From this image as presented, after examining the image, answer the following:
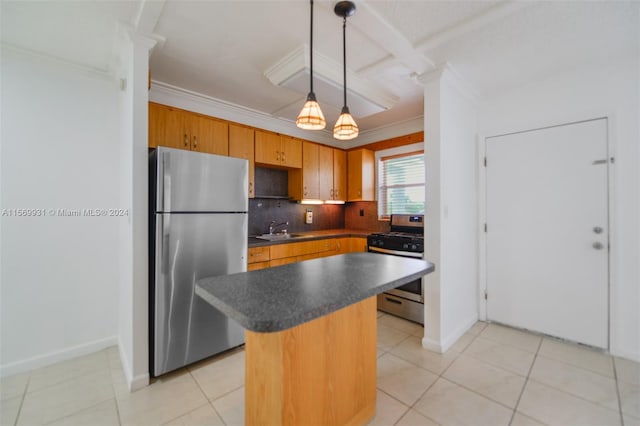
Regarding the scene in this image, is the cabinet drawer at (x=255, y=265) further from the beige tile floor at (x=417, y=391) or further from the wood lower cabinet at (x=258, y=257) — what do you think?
the beige tile floor at (x=417, y=391)

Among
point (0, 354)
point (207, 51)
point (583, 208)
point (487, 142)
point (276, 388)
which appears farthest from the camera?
point (487, 142)

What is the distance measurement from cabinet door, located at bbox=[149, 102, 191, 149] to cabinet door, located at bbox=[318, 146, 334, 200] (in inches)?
72.9

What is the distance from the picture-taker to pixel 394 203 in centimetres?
409

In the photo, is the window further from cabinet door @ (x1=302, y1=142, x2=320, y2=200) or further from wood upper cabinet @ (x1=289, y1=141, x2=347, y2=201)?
cabinet door @ (x1=302, y1=142, x2=320, y2=200)

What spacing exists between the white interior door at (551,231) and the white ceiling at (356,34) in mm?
697

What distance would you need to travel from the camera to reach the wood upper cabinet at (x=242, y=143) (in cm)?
309

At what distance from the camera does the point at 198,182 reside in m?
2.18

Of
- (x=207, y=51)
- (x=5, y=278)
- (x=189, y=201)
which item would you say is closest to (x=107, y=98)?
(x=207, y=51)

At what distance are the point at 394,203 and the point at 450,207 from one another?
1532mm

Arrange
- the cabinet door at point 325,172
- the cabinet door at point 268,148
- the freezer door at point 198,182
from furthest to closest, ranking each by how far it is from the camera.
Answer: the cabinet door at point 325,172 < the cabinet door at point 268,148 < the freezer door at point 198,182

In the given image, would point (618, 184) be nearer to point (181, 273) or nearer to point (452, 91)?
point (452, 91)

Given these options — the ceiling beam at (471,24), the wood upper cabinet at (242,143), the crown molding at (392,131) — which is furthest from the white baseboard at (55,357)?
the crown molding at (392,131)

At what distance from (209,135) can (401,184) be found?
105 inches

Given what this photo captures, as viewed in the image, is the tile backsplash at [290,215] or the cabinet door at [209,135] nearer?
the cabinet door at [209,135]
